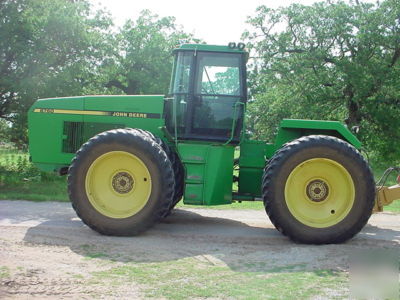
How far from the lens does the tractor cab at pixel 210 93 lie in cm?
810

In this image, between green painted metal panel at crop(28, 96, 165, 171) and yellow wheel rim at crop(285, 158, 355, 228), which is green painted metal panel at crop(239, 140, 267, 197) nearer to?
yellow wheel rim at crop(285, 158, 355, 228)

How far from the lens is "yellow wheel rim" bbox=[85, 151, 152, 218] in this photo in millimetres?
7465

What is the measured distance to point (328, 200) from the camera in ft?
24.1

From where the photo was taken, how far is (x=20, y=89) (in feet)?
44.9

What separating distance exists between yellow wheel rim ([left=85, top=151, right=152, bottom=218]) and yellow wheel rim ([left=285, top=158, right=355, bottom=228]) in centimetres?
215

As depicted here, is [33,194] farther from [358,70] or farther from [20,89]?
[358,70]

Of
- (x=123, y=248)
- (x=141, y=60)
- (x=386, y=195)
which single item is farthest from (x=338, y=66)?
(x=123, y=248)

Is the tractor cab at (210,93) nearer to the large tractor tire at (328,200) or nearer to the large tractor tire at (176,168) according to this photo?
the large tractor tire at (176,168)

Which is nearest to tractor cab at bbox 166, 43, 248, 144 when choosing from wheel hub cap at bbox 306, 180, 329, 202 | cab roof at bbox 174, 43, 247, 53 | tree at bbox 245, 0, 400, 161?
cab roof at bbox 174, 43, 247, 53

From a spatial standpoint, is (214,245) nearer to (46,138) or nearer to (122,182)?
(122,182)

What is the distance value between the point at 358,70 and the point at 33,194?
11924 millimetres

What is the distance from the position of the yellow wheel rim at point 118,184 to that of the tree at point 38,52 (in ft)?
23.4

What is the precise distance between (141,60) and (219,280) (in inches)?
706

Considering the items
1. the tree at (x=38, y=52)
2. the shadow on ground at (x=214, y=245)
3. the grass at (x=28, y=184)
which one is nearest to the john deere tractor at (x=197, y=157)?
the shadow on ground at (x=214, y=245)
